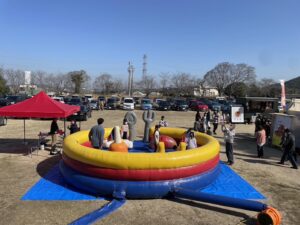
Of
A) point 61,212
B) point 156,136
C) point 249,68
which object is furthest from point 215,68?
point 61,212

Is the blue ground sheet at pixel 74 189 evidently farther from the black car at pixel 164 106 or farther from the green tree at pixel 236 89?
the green tree at pixel 236 89

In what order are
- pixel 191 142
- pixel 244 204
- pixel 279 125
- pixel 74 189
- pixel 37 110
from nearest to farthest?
pixel 244 204 → pixel 74 189 → pixel 191 142 → pixel 37 110 → pixel 279 125

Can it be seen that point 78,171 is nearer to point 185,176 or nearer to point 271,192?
point 185,176

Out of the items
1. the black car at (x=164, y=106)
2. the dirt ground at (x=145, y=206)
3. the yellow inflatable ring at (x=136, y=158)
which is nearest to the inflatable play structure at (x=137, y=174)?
the yellow inflatable ring at (x=136, y=158)

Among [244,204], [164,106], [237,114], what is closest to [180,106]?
[164,106]

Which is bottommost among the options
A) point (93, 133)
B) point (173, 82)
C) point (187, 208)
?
point (187, 208)

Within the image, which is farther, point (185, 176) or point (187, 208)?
point (185, 176)

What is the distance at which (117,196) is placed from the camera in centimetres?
809

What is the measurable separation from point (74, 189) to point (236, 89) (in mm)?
80102

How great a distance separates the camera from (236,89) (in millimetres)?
84312

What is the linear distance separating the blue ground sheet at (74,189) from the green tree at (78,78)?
74.8 meters

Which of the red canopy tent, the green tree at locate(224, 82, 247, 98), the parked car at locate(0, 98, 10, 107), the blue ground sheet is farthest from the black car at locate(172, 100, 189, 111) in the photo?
the green tree at locate(224, 82, 247, 98)

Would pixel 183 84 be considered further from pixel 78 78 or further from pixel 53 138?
pixel 53 138

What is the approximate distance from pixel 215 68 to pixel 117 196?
280 feet
